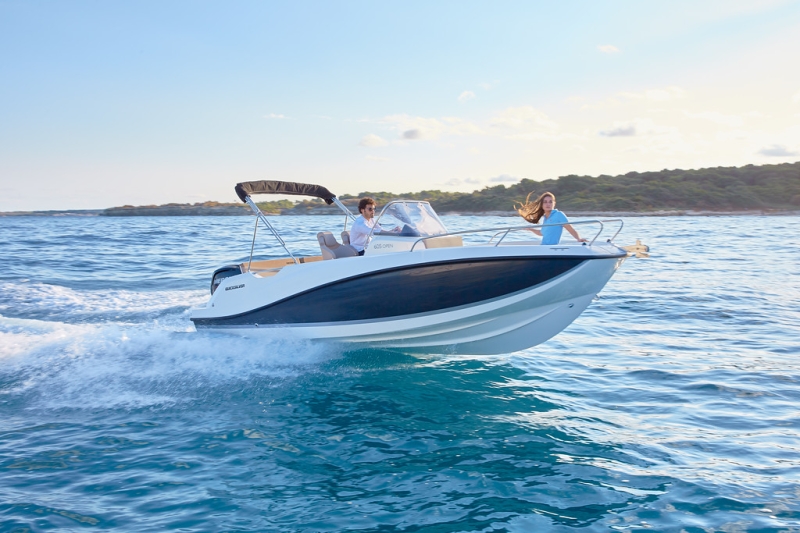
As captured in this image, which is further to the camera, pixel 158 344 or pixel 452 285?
pixel 158 344

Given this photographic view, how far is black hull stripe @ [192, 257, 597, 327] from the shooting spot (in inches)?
244

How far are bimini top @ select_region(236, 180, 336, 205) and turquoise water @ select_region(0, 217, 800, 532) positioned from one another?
2.04 meters

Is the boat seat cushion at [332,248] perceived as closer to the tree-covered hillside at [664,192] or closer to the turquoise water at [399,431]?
the turquoise water at [399,431]

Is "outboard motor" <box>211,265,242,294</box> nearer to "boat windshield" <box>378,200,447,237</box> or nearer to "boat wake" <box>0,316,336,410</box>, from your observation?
"boat wake" <box>0,316,336,410</box>

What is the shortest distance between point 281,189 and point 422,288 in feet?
10.7

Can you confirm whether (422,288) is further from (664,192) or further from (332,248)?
(664,192)

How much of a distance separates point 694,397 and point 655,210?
57.4m

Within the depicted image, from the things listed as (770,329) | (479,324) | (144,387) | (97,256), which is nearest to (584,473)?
(479,324)

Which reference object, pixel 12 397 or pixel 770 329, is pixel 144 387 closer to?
pixel 12 397

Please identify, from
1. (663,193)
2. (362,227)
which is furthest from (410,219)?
(663,193)

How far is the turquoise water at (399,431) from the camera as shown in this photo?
399cm

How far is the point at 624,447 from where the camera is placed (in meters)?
5.05

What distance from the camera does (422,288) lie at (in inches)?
254

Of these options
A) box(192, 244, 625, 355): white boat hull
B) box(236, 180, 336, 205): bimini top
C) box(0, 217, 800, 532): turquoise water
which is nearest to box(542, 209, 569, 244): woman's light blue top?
box(192, 244, 625, 355): white boat hull
